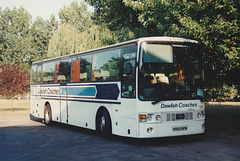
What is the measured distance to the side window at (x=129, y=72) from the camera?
995cm

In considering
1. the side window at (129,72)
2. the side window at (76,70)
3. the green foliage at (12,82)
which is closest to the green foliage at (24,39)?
the green foliage at (12,82)

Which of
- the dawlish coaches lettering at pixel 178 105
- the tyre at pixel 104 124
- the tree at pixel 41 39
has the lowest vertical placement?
the tyre at pixel 104 124

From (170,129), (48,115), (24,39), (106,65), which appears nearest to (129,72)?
(106,65)

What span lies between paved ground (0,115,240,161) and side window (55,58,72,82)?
3.55 metres

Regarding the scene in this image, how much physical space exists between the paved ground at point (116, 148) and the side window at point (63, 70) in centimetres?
355

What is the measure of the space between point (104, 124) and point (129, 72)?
2.69m

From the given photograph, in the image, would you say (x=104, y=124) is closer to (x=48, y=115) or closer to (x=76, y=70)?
(x=76, y=70)

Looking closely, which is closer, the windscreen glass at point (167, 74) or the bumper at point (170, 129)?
the bumper at point (170, 129)

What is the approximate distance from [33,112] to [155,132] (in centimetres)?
1135

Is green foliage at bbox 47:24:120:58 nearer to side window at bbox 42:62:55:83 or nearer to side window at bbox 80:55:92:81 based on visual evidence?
side window at bbox 42:62:55:83

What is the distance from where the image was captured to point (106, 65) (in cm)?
1183

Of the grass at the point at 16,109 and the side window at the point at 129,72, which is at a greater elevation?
the side window at the point at 129,72

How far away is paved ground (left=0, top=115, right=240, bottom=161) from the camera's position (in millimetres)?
8219

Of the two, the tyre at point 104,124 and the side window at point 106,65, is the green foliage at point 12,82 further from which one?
the tyre at point 104,124
